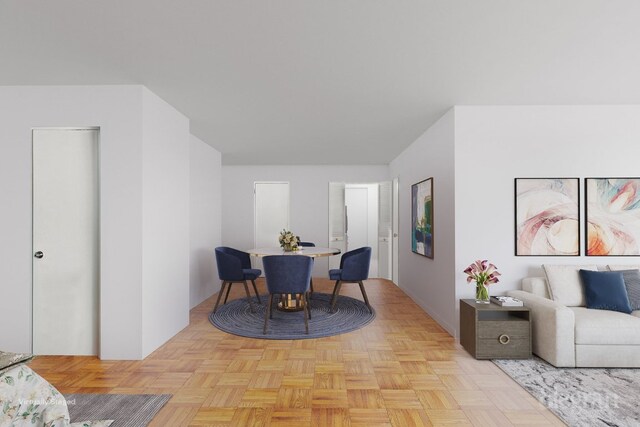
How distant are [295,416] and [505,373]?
6.12 ft

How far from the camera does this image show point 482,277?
3.18 metres

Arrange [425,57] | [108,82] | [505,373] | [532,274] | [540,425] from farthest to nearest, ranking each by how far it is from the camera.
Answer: [532,274] < [108,82] < [505,373] < [425,57] < [540,425]

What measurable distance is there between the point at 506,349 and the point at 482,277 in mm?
682

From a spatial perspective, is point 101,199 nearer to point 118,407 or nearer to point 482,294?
point 118,407

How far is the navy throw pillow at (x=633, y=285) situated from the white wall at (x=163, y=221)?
4657mm

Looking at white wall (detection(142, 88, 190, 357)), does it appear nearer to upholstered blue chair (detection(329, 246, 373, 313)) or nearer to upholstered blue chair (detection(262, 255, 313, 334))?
upholstered blue chair (detection(262, 255, 313, 334))

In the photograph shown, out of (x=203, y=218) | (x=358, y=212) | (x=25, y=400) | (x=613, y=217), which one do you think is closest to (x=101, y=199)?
(x=25, y=400)

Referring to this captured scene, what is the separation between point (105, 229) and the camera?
3.00m

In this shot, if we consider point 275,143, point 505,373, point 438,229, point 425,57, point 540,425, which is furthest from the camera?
point 275,143

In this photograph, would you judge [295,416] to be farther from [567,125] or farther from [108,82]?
[567,125]

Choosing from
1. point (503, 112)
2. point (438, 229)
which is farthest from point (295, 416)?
point (503, 112)

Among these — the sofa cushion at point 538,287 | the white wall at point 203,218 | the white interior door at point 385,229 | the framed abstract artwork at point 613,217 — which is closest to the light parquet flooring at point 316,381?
the sofa cushion at point 538,287

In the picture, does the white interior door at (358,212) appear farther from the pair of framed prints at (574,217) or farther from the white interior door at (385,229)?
the pair of framed prints at (574,217)

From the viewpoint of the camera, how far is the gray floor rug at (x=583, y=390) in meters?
2.10
